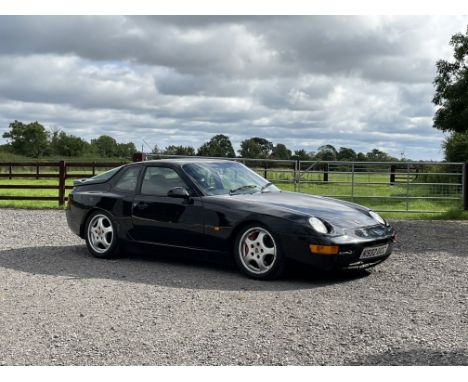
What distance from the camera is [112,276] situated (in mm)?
7324

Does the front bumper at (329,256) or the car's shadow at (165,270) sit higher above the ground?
the front bumper at (329,256)

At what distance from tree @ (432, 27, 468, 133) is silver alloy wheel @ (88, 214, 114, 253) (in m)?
26.1

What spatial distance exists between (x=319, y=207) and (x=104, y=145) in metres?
87.2

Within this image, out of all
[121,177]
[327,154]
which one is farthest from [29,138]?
[121,177]

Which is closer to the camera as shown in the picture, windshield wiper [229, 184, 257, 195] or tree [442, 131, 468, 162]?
windshield wiper [229, 184, 257, 195]

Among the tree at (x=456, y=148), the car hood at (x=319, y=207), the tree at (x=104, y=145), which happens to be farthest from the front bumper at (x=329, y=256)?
the tree at (x=104, y=145)

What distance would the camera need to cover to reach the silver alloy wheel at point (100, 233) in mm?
8500

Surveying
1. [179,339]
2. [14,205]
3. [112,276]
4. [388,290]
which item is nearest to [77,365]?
[179,339]

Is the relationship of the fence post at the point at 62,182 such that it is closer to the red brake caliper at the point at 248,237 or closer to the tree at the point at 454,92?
the red brake caliper at the point at 248,237

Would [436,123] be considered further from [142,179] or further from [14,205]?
[142,179]

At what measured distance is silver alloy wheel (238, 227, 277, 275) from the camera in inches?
275

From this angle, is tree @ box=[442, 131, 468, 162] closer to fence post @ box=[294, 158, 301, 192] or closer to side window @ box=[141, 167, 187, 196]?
fence post @ box=[294, 158, 301, 192]

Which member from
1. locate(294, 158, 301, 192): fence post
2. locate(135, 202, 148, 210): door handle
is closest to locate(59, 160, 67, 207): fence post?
locate(294, 158, 301, 192): fence post

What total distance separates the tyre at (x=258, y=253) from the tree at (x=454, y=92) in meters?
26.4
